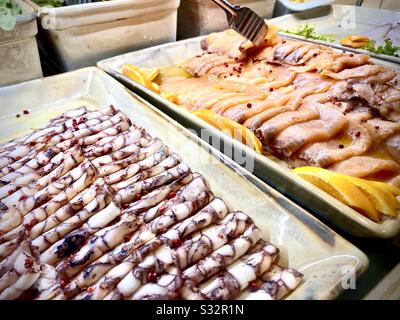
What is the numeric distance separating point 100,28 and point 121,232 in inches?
82.5

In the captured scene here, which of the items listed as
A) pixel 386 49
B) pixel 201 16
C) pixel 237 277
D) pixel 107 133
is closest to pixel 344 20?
pixel 386 49

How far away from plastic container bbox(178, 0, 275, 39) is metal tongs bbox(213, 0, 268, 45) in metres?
0.70

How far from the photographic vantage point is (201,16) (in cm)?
380

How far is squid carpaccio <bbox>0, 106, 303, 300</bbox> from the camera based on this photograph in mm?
1376

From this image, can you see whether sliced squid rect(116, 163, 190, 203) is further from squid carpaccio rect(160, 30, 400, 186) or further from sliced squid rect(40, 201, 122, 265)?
squid carpaccio rect(160, 30, 400, 186)

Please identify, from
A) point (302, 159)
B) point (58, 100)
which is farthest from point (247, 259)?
point (58, 100)

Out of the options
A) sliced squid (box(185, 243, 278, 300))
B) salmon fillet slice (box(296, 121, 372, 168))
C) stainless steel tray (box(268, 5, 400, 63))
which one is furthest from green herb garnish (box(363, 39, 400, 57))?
sliced squid (box(185, 243, 278, 300))

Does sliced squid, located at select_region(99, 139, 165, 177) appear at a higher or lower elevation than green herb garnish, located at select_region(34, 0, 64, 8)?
lower

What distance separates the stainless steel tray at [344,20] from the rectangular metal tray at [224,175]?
2597 mm

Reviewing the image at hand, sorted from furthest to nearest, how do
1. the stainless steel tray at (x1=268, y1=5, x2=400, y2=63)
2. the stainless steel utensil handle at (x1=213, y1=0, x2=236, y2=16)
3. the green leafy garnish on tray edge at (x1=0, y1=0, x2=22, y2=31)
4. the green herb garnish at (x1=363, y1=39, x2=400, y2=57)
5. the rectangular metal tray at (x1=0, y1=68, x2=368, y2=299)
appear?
the stainless steel tray at (x1=268, y1=5, x2=400, y2=63) < the green herb garnish at (x1=363, y1=39, x2=400, y2=57) < the stainless steel utensil handle at (x1=213, y1=0, x2=236, y2=16) < the green leafy garnish on tray edge at (x1=0, y1=0, x2=22, y2=31) < the rectangular metal tray at (x1=0, y1=68, x2=368, y2=299)

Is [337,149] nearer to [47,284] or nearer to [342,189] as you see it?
[342,189]

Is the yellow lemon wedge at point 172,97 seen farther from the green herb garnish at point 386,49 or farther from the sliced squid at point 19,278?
the green herb garnish at point 386,49

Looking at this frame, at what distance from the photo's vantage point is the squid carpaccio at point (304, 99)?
7.03ft

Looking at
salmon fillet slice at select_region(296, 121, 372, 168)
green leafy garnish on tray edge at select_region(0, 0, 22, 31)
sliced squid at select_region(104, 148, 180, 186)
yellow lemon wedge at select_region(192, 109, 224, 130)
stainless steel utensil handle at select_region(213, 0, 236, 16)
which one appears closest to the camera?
sliced squid at select_region(104, 148, 180, 186)
